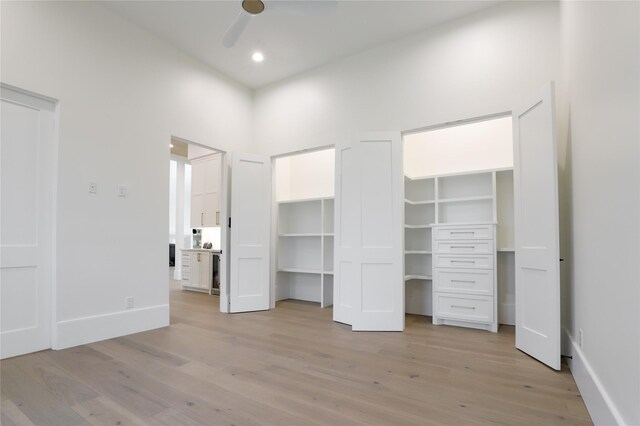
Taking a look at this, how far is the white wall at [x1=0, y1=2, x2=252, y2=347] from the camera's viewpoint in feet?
10.1

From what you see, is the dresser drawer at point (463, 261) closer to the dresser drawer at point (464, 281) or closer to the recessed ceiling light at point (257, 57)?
the dresser drawer at point (464, 281)

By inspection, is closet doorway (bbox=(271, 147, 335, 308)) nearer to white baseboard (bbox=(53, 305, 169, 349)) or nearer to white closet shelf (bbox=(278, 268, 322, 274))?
white closet shelf (bbox=(278, 268, 322, 274))

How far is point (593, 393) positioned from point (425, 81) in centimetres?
320

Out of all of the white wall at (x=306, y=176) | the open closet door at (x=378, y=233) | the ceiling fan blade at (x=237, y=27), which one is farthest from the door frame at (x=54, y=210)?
the white wall at (x=306, y=176)

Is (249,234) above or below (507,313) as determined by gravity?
above

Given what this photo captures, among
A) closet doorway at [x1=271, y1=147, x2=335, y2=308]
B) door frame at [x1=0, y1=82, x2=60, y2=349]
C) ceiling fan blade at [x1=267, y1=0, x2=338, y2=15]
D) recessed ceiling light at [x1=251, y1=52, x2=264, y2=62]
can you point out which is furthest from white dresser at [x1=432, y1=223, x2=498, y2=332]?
door frame at [x1=0, y1=82, x2=60, y2=349]

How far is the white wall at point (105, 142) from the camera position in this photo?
A: 3086 millimetres

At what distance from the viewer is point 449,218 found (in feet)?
14.7

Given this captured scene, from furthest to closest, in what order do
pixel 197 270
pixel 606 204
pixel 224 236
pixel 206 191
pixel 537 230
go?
pixel 197 270, pixel 206 191, pixel 224 236, pixel 537 230, pixel 606 204

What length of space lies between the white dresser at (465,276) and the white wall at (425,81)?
1.29 m

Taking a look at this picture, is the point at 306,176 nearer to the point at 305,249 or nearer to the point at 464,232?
the point at 305,249

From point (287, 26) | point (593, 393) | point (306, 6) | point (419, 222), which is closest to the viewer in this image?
point (593, 393)

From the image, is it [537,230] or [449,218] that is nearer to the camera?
[537,230]

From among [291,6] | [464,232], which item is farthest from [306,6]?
[464,232]
